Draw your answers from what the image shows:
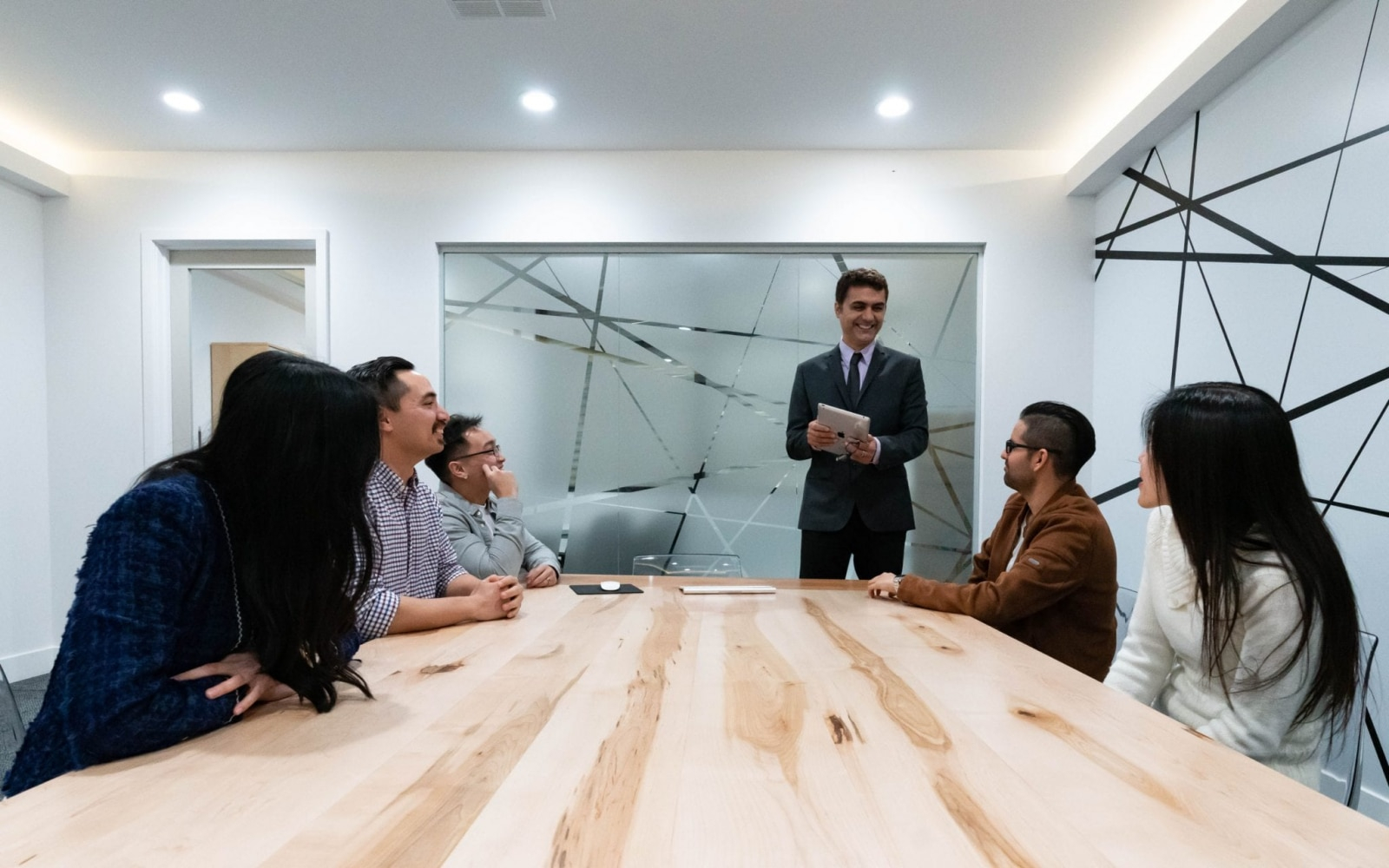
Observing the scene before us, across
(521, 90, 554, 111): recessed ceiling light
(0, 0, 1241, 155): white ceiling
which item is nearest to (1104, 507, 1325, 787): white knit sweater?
(0, 0, 1241, 155): white ceiling

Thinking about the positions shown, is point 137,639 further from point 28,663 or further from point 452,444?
point 28,663

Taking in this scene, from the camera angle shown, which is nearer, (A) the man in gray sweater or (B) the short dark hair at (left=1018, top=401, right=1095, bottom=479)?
(B) the short dark hair at (left=1018, top=401, right=1095, bottom=479)

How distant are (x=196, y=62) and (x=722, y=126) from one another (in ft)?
7.35

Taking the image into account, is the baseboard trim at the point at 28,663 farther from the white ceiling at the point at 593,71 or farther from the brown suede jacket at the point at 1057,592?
the brown suede jacket at the point at 1057,592

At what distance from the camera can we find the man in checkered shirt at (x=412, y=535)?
5.34 ft

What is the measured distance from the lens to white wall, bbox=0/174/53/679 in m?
3.88

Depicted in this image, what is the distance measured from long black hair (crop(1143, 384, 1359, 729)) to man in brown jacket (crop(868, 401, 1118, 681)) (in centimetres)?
47

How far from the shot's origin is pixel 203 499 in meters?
0.97

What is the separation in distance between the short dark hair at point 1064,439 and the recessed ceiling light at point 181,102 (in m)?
3.75

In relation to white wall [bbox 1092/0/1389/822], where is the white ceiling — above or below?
above

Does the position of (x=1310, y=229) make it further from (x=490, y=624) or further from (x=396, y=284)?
(x=396, y=284)

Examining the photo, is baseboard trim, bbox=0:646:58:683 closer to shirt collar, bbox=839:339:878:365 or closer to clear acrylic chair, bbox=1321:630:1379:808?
shirt collar, bbox=839:339:878:365

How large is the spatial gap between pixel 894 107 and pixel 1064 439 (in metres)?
2.18

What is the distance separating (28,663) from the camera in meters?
3.99
